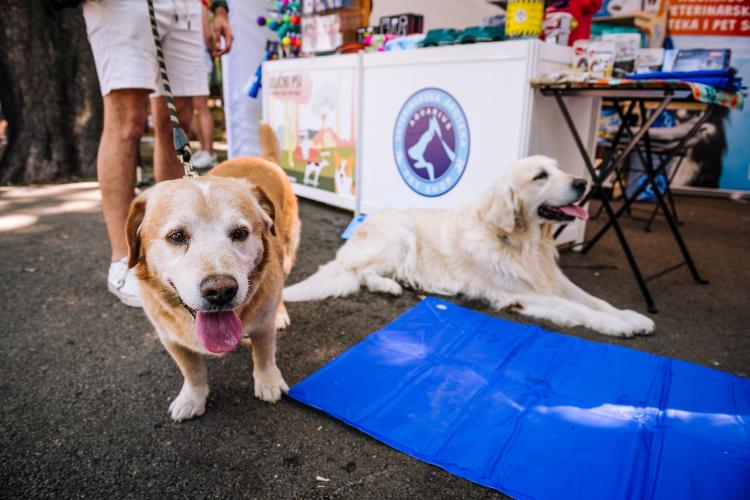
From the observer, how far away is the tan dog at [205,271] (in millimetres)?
1310

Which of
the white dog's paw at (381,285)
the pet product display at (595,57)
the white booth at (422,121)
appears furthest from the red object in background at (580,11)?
the white dog's paw at (381,285)

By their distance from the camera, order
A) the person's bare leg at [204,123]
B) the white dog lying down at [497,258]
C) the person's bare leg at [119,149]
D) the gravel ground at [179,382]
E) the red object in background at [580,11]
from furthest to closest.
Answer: the person's bare leg at [204,123]
the red object in background at [580,11]
the white dog lying down at [497,258]
the person's bare leg at [119,149]
the gravel ground at [179,382]

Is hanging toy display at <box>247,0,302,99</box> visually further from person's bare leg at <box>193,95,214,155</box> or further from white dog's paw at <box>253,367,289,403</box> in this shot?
white dog's paw at <box>253,367,289,403</box>

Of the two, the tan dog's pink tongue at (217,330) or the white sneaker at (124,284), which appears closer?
the tan dog's pink tongue at (217,330)

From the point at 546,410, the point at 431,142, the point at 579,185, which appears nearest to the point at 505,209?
the point at 579,185

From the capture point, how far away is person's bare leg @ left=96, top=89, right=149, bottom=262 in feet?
7.99

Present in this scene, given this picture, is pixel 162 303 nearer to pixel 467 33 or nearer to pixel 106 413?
pixel 106 413

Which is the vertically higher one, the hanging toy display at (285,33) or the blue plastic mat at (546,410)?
the hanging toy display at (285,33)

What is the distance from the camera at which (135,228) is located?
150 centimetres

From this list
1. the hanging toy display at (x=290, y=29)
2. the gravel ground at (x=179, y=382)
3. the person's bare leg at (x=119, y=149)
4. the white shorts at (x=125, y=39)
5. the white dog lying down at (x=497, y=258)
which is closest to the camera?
the gravel ground at (x=179, y=382)

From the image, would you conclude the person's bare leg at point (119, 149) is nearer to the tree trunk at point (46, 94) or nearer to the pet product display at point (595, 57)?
the pet product display at point (595, 57)

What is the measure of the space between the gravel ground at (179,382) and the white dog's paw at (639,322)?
6cm

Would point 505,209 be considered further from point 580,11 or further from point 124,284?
point 124,284

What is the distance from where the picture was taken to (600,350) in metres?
2.15
